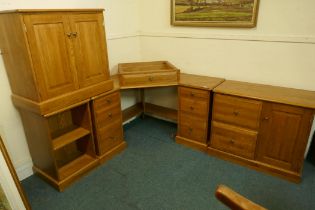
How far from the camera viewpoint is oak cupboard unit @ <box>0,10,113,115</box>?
1.63 meters

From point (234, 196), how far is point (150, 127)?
8.08 ft

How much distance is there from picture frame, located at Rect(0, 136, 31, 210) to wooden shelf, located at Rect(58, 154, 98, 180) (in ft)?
1.34

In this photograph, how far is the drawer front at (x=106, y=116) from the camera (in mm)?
2254

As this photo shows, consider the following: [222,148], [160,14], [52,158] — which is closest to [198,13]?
[160,14]

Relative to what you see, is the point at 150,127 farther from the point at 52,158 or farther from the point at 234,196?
the point at 234,196

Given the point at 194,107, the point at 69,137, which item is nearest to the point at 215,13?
the point at 194,107

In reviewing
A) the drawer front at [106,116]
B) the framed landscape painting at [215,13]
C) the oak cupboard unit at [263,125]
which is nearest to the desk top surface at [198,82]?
the oak cupboard unit at [263,125]

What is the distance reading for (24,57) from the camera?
5.44ft

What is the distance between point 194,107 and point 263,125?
0.70 m

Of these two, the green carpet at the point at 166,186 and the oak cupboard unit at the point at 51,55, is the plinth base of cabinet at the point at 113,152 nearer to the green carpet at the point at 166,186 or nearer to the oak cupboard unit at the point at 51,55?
the green carpet at the point at 166,186

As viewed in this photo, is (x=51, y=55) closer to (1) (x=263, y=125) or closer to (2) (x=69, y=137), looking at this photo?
(2) (x=69, y=137)

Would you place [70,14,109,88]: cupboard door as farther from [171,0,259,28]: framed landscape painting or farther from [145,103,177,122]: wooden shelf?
[145,103,177,122]: wooden shelf

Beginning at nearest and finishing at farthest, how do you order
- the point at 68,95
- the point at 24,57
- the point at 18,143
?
the point at 24,57, the point at 68,95, the point at 18,143

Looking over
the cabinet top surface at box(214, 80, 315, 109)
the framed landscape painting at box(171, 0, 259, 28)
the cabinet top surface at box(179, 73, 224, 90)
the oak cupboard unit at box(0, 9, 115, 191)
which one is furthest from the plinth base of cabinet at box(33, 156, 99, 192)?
the framed landscape painting at box(171, 0, 259, 28)
